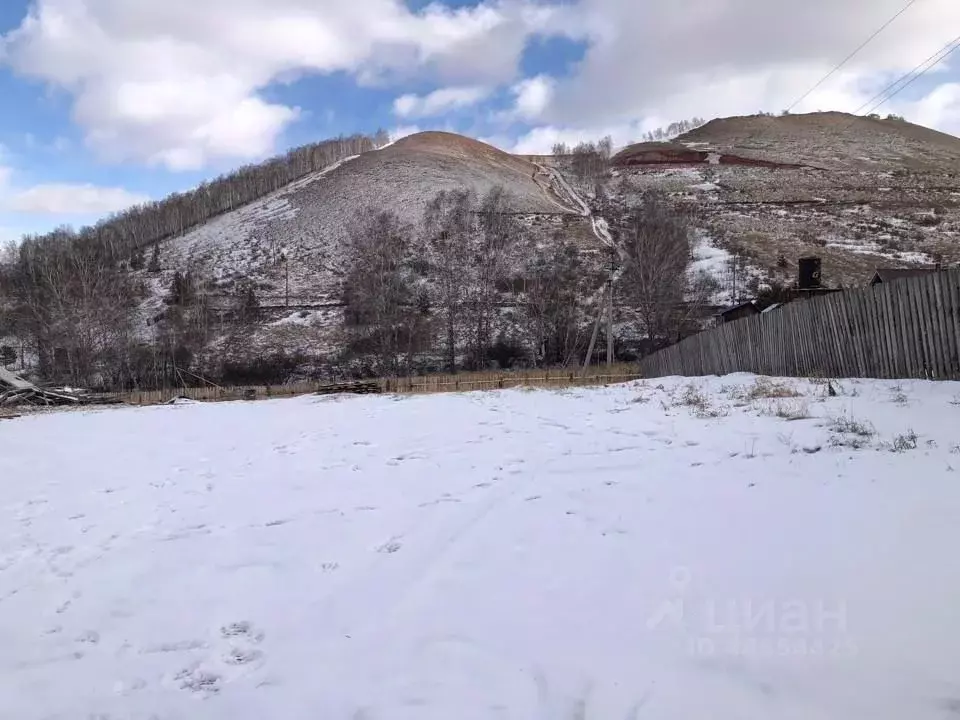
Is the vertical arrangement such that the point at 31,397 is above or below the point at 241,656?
above

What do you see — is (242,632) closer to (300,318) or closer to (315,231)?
(300,318)

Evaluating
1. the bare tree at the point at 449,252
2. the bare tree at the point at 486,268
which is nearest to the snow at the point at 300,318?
the bare tree at the point at 449,252

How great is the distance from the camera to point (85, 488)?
266 inches

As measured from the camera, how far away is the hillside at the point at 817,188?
5341 centimetres

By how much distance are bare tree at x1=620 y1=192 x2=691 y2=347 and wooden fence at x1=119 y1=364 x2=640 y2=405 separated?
45.4 feet

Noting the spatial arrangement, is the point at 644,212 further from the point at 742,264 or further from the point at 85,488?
the point at 85,488

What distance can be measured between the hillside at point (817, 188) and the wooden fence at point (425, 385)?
29.2 metres

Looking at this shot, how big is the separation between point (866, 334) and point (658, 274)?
114 feet

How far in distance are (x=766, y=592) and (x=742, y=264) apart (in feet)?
176

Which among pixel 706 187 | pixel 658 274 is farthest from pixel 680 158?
pixel 658 274

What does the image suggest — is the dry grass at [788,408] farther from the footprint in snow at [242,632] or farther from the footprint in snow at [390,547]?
the footprint in snow at [242,632]

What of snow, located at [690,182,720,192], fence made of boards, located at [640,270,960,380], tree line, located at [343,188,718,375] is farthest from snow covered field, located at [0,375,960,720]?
snow, located at [690,182,720,192]

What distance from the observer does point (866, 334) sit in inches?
402

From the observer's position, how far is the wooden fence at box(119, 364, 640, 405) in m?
26.3
